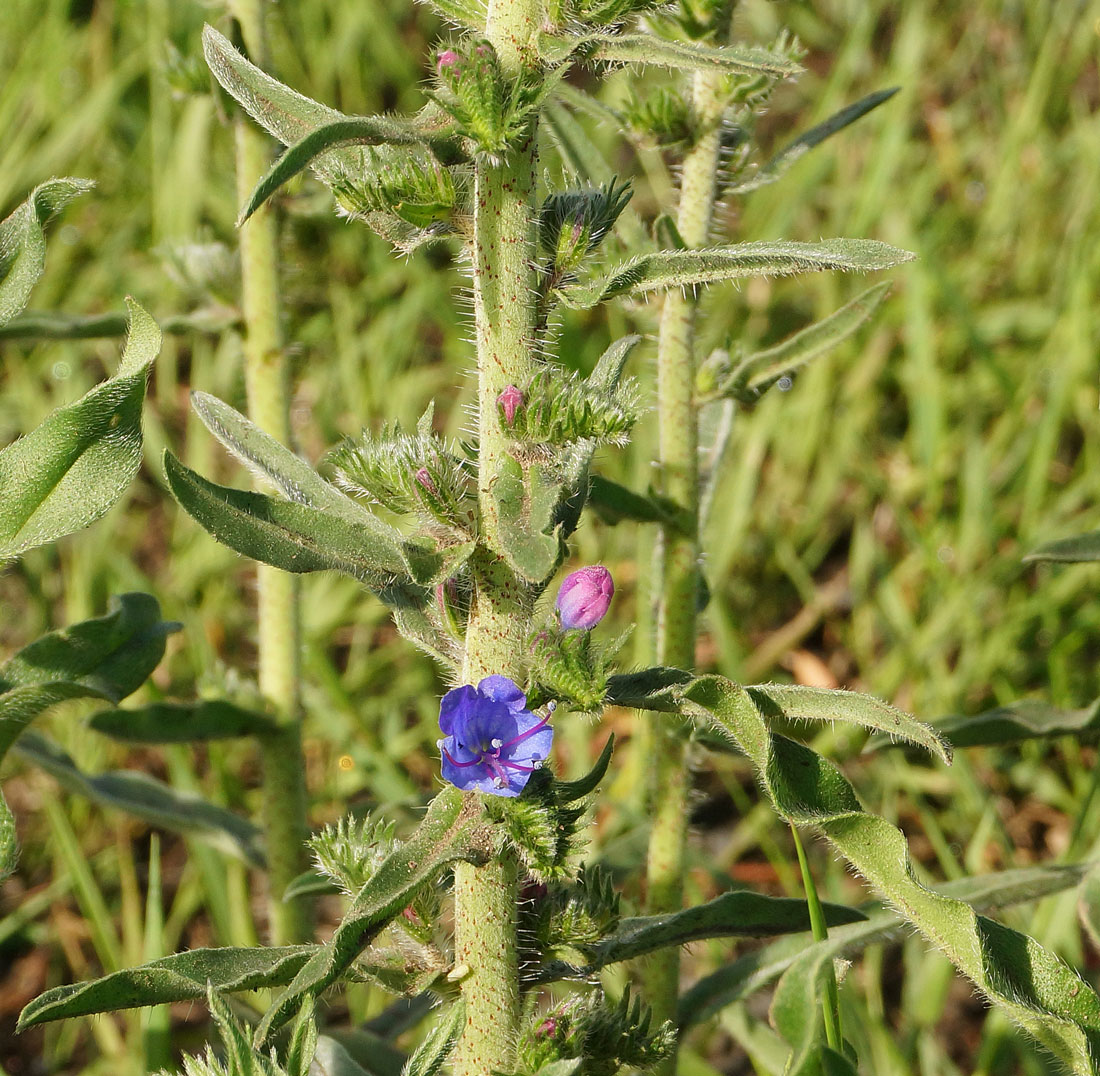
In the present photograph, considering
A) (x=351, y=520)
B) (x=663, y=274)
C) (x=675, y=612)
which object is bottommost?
(x=675, y=612)

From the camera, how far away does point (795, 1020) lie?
202 centimetres

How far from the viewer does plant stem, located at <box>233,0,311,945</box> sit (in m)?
2.81

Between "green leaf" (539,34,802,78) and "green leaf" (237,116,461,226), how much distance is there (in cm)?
19

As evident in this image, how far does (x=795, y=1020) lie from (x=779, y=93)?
490 centimetres

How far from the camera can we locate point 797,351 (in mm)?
2611

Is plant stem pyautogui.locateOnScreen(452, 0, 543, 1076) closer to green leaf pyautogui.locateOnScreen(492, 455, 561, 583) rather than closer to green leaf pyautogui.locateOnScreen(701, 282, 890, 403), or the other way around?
green leaf pyautogui.locateOnScreen(492, 455, 561, 583)

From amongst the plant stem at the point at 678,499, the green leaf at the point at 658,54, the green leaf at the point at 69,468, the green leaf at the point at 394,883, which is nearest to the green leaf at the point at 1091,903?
the plant stem at the point at 678,499

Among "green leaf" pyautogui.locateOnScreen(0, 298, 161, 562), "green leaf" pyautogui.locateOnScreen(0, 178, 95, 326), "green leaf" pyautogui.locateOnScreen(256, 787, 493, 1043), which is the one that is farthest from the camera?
"green leaf" pyautogui.locateOnScreen(0, 178, 95, 326)

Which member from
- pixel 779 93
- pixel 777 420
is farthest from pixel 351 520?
pixel 779 93

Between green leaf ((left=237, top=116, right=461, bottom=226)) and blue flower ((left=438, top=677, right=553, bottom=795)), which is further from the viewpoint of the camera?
blue flower ((left=438, top=677, right=553, bottom=795))

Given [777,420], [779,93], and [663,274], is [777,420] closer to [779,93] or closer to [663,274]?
[779,93]

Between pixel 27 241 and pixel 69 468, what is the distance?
0.40 m

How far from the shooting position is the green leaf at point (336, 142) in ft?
4.98

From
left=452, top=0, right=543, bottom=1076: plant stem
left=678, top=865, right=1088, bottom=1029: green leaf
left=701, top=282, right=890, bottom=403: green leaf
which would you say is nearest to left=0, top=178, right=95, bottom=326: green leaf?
left=452, top=0, right=543, bottom=1076: plant stem
